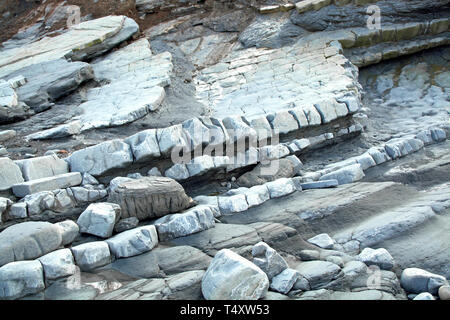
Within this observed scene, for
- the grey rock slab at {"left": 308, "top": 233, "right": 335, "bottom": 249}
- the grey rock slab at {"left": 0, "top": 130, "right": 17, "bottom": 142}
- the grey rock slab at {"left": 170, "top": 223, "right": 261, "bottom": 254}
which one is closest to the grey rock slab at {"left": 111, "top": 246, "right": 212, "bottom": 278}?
the grey rock slab at {"left": 170, "top": 223, "right": 261, "bottom": 254}

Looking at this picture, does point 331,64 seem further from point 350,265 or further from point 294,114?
point 350,265

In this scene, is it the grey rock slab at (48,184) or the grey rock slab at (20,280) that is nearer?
the grey rock slab at (20,280)

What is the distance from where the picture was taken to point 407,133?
5809 millimetres

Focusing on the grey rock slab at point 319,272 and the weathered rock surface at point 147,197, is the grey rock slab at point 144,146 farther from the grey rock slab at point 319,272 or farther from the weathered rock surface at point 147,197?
the grey rock slab at point 319,272

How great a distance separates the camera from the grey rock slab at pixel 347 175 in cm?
465

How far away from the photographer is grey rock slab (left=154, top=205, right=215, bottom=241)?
361 cm

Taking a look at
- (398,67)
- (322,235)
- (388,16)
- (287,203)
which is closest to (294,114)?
(287,203)

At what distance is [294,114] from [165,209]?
2.34 metres

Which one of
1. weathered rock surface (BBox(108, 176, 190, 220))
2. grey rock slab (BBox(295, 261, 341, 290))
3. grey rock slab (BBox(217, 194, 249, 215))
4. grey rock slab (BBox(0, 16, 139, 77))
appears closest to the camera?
grey rock slab (BBox(295, 261, 341, 290))

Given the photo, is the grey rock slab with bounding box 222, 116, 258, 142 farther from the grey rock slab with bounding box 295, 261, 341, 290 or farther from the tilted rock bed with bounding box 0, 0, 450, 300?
the grey rock slab with bounding box 295, 261, 341, 290

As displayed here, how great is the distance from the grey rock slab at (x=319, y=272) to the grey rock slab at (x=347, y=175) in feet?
5.57

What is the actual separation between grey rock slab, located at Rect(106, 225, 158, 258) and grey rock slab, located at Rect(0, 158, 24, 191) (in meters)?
1.21

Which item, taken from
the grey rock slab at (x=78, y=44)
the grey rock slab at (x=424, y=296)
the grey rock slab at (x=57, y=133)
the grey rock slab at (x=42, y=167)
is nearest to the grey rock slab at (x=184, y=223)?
the grey rock slab at (x=42, y=167)

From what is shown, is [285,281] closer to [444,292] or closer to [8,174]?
[444,292]
